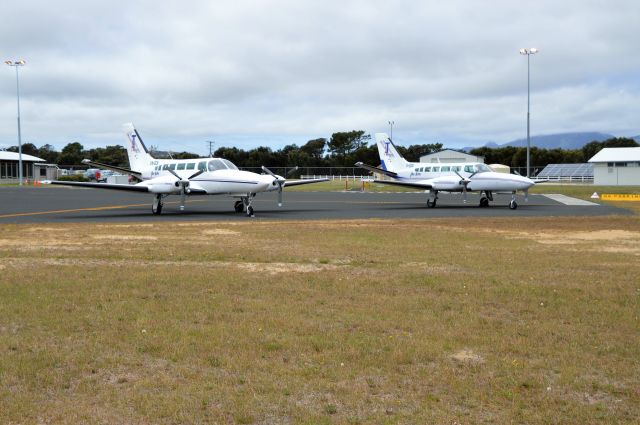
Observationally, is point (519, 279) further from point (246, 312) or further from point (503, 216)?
point (503, 216)

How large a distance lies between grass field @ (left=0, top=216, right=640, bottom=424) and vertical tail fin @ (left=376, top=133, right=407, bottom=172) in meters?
27.1

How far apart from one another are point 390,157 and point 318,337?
3488 cm

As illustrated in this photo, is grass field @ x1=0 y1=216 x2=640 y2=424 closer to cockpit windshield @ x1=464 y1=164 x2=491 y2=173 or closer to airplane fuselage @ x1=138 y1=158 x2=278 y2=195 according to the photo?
airplane fuselage @ x1=138 y1=158 x2=278 y2=195

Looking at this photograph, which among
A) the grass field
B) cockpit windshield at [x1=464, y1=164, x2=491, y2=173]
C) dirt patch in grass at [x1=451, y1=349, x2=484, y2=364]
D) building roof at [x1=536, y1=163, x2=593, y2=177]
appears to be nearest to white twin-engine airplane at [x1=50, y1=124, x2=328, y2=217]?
cockpit windshield at [x1=464, y1=164, x2=491, y2=173]

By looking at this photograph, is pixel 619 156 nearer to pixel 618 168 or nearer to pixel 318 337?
pixel 618 168

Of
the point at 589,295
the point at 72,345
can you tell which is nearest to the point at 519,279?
the point at 589,295

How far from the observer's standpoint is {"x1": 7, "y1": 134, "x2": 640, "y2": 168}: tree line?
4567 inches

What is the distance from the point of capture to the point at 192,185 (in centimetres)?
2955

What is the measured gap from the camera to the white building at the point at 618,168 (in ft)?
243

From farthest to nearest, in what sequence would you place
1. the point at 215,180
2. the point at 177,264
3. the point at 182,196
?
the point at 215,180 < the point at 182,196 < the point at 177,264

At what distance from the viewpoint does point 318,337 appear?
6.96 meters

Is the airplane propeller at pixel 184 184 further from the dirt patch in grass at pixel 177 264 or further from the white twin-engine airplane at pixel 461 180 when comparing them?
the dirt patch in grass at pixel 177 264

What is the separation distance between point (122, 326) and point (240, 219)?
18.3 m

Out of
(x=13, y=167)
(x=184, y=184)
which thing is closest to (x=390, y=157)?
(x=184, y=184)
